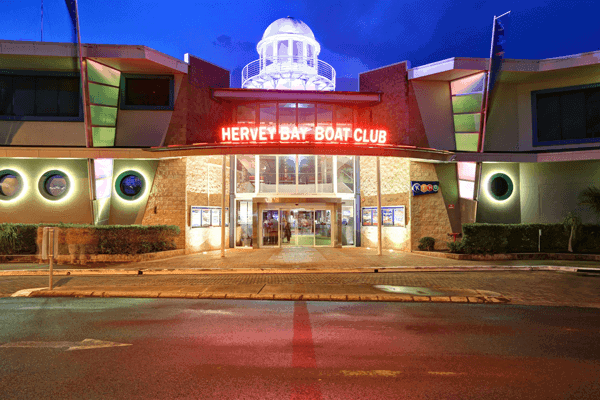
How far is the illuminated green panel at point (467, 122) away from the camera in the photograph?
19.9 m

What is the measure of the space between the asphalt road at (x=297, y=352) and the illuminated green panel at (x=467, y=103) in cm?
1429

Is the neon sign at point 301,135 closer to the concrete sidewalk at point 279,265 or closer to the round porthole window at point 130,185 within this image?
the round porthole window at point 130,185

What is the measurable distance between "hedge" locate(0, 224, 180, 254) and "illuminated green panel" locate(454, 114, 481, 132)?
1678 cm

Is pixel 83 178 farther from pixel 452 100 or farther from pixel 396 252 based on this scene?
pixel 452 100

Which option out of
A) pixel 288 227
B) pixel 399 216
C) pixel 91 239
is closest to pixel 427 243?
pixel 399 216

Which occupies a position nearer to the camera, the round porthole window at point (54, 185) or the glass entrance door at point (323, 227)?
the round porthole window at point (54, 185)

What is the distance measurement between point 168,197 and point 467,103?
17.0 metres

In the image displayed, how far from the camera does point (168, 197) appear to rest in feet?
61.6

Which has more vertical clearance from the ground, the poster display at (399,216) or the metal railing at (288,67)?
the metal railing at (288,67)

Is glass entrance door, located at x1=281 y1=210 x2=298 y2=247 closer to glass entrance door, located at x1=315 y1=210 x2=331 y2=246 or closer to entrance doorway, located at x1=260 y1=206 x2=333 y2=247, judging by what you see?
entrance doorway, located at x1=260 y1=206 x2=333 y2=247

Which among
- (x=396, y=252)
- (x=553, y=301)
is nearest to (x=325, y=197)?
(x=396, y=252)

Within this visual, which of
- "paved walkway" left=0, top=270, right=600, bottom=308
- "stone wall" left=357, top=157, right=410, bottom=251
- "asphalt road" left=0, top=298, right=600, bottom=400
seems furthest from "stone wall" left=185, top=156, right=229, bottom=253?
"asphalt road" left=0, top=298, right=600, bottom=400

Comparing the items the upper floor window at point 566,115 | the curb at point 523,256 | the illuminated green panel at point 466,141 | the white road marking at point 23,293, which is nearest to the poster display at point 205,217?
the white road marking at point 23,293

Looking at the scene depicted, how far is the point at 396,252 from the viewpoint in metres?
19.4
